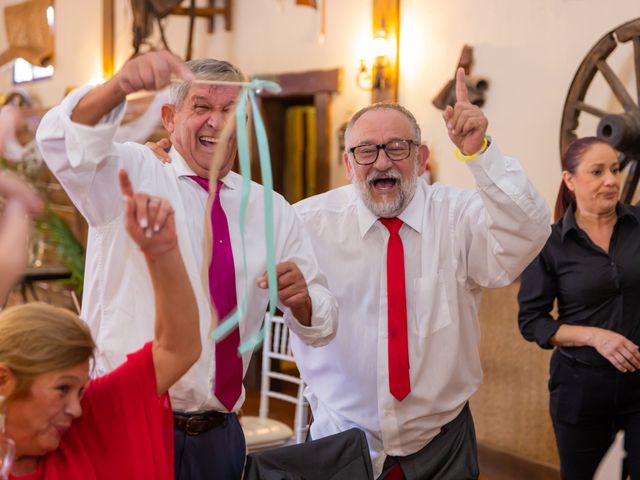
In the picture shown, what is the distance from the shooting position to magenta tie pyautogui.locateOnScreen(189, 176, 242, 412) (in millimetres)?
1692

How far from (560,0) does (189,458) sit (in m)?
3.44

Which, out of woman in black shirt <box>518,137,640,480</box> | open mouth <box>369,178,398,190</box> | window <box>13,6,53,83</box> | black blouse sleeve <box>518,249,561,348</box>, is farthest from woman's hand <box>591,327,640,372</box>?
window <box>13,6,53,83</box>

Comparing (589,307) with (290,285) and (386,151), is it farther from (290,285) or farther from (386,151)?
(290,285)

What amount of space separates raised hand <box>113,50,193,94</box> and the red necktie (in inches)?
43.1

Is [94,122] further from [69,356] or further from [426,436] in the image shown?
[426,436]

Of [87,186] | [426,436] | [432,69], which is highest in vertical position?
[432,69]

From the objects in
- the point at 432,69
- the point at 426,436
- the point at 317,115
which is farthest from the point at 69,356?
the point at 317,115

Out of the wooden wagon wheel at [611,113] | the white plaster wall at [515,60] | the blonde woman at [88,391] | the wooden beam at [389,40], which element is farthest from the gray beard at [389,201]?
the wooden beam at [389,40]

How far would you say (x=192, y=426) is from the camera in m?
1.73

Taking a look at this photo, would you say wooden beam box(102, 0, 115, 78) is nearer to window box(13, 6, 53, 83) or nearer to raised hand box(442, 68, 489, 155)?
window box(13, 6, 53, 83)

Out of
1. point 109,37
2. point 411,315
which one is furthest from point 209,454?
point 109,37

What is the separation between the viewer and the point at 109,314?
1636 millimetres

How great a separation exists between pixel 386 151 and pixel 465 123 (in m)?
0.37

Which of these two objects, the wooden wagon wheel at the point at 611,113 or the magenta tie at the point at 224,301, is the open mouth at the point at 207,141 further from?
the wooden wagon wheel at the point at 611,113
